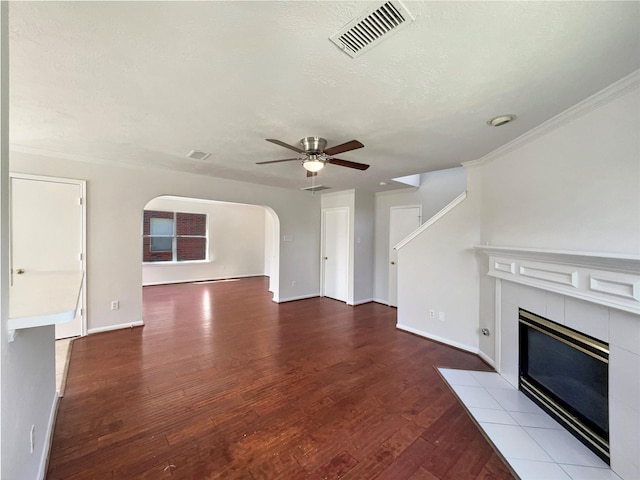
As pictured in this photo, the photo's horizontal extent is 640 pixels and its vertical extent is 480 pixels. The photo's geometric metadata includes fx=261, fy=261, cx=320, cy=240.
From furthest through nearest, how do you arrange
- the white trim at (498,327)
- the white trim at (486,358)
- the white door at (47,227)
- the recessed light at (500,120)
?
the white door at (47,227)
the white trim at (486,358)
the white trim at (498,327)
the recessed light at (500,120)

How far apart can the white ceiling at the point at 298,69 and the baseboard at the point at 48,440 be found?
233 centimetres

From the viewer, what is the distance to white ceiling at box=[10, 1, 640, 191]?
1203mm

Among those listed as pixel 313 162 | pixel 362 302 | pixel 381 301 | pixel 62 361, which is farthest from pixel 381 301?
pixel 62 361

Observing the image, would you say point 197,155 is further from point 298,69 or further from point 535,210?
point 535,210

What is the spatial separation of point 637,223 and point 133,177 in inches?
205

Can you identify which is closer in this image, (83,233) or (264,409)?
(264,409)

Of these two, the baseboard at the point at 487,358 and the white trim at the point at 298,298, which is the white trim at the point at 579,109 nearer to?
the baseboard at the point at 487,358

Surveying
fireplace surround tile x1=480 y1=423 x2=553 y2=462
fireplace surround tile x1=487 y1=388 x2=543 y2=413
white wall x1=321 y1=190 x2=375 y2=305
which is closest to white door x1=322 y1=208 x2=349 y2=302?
white wall x1=321 y1=190 x2=375 y2=305

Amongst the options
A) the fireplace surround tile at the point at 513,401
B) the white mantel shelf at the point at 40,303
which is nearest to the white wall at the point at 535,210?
the fireplace surround tile at the point at 513,401

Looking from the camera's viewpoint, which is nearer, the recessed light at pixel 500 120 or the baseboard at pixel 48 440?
the baseboard at pixel 48 440

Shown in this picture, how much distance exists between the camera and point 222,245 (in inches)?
334

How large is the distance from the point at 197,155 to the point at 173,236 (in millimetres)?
5422

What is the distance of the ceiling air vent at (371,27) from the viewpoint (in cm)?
117

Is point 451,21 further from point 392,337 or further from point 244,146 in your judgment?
point 392,337
